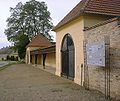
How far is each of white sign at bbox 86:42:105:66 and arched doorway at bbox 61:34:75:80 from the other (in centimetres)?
470

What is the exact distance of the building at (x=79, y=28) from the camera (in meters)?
15.6

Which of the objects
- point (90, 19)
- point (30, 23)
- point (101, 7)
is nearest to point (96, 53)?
point (90, 19)

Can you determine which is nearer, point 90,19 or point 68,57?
point 90,19

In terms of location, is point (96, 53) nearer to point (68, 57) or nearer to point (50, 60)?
point (68, 57)

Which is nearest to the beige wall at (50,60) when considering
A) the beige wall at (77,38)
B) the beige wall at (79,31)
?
the beige wall at (79,31)

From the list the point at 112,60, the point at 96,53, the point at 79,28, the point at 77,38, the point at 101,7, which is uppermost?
the point at 101,7

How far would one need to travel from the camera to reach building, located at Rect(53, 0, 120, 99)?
51.1 feet

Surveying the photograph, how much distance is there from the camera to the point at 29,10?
63.2 m

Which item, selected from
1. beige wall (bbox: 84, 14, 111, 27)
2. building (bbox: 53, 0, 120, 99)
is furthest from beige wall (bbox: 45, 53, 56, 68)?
beige wall (bbox: 84, 14, 111, 27)

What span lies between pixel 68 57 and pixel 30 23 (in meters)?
44.3

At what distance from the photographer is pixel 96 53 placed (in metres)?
12.6

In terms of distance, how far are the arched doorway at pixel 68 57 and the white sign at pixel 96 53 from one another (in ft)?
15.4

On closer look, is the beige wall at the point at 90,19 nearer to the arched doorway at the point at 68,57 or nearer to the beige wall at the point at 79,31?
the beige wall at the point at 79,31

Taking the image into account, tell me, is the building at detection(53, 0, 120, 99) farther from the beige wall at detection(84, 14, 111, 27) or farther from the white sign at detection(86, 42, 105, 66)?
the white sign at detection(86, 42, 105, 66)
